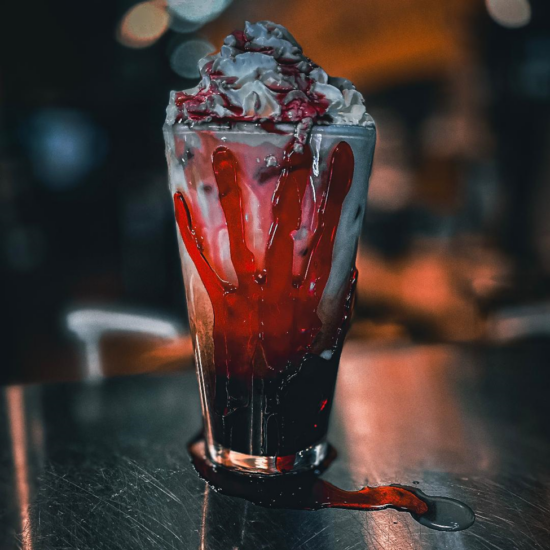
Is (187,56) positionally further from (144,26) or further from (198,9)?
(198,9)

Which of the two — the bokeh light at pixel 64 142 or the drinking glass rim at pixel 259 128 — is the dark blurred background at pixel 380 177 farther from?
the drinking glass rim at pixel 259 128

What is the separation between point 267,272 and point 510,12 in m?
3.39

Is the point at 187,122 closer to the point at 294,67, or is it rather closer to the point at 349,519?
the point at 294,67

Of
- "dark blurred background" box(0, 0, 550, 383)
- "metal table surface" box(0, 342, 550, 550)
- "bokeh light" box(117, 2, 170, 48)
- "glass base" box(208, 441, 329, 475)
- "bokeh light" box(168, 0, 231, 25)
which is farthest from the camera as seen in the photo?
"bokeh light" box(117, 2, 170, 48)

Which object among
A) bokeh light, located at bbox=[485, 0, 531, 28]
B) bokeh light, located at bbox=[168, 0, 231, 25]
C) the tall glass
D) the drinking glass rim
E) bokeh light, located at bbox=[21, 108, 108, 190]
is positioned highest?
bokeh light, located at bbox=[168, 0, 231, 25]

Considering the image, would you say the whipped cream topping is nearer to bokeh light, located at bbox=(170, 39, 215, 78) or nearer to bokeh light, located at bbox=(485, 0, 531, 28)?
bokeh light, located at bbox=(485, 0, 531, 28)

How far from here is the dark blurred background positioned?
3.34 m

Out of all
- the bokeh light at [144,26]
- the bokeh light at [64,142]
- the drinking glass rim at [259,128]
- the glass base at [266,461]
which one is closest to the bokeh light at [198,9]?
the bokeh light at [144,26]

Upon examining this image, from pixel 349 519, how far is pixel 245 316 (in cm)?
30

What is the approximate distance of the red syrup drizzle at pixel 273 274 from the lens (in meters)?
0.69

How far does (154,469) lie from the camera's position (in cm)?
79

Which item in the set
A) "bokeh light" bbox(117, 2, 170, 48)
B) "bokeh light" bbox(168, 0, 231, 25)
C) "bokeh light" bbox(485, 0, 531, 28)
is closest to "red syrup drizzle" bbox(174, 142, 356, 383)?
"bokeh light" bbox(485, 0, 531, 28)

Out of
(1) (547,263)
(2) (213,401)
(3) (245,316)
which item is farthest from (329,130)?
(1) (547,263)

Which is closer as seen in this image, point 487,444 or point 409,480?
point 409,480
